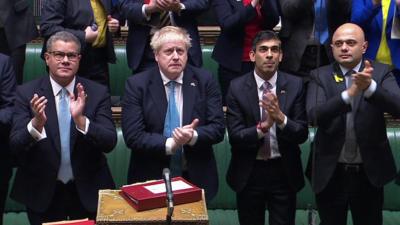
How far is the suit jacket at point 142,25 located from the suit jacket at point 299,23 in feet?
1.86

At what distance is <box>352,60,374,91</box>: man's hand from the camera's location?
389cm

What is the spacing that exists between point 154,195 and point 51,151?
3.49 ft

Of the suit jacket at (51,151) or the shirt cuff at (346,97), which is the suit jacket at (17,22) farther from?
the shirt cuff at (346,97)

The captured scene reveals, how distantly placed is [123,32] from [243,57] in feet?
6.19

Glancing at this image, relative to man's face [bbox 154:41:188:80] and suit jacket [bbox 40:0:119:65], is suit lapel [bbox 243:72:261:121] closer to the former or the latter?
man's face [bbox 154:41:188:80]

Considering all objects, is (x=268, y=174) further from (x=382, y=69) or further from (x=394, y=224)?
(x=394, y=224)

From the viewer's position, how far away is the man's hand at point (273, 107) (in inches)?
161

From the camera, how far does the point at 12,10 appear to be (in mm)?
5086

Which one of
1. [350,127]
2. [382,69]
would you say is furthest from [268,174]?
[382,69]

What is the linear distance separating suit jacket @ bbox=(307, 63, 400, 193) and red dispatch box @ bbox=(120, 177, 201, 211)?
1.12m

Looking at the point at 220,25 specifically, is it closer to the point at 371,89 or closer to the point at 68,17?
the point at 68,17

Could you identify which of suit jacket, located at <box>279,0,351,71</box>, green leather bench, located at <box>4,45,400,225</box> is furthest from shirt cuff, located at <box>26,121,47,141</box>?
suit jacket, located at <box>279,0,351,71</box>

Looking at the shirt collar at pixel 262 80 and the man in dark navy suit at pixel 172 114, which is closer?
the man in dark navy suit at pixel 172 114

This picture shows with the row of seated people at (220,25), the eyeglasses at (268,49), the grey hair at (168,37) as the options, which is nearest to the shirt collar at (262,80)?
the eyeglasses at (268,49)
